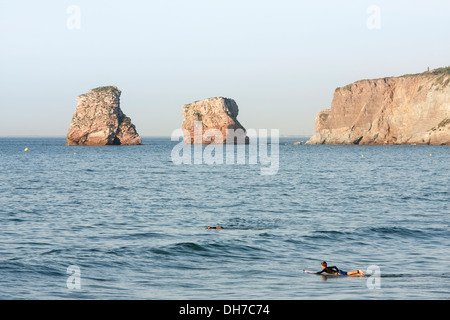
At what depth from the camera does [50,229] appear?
3266 centimetres

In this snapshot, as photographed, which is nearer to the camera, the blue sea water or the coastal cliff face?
the blue sea water

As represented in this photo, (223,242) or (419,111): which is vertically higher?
(419,111)

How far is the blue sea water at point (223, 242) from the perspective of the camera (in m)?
20.3

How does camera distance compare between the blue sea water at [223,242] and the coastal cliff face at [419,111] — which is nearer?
the blue sea water at [223,242]

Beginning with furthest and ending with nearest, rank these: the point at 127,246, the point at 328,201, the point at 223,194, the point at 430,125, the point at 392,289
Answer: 1. the point at 430,125
2. the point at 223,194
3. the point at 328,201
4. the point at 127,246
5. the point at 392,289

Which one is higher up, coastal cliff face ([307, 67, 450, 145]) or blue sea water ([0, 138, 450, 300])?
coastal cliff face ([307, 67, 450, 145])

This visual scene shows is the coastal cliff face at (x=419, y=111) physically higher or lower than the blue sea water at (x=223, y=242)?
higher

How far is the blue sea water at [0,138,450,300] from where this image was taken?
66.6 feet

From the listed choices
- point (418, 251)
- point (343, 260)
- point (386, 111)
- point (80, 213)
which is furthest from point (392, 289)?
point (386, 111)

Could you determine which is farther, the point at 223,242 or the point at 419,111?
the point at 419,111

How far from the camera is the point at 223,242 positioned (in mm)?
29219

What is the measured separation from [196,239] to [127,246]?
4.02 m

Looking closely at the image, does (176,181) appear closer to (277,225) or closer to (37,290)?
(277,225)

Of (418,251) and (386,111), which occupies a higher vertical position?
(386,111)
